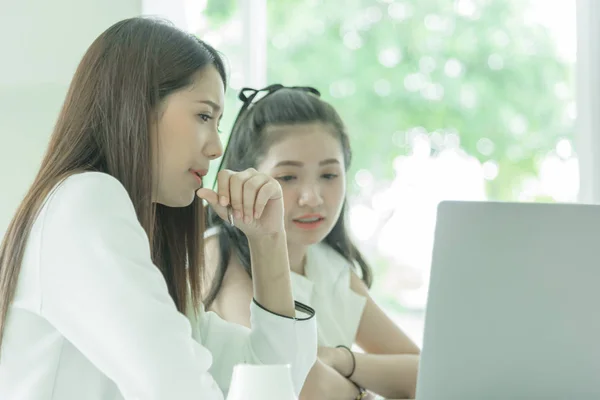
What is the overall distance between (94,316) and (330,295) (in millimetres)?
1127

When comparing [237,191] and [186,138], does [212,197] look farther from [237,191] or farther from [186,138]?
[186,138]

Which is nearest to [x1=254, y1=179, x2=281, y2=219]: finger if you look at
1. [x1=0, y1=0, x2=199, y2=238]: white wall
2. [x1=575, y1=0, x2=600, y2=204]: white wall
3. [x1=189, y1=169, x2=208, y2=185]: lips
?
[x1=189, y1=169, x2=208, y2=185]: lips

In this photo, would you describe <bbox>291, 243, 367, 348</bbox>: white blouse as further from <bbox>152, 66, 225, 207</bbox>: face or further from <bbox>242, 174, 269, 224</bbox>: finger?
<bbox>152, 66, 225, 207</bbox>: face

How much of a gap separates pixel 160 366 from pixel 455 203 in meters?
0.44

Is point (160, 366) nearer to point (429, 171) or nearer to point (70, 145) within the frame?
point (70, 145)

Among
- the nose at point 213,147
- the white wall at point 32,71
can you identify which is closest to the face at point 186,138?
the nose at point 213,147

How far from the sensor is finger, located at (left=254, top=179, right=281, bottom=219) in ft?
4.66

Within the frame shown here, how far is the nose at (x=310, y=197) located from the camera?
1.96m

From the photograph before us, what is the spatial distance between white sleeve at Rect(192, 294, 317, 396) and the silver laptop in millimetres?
379

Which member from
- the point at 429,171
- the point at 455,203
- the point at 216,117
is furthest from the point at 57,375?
the point at 429,171

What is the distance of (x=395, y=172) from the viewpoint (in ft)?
13.5

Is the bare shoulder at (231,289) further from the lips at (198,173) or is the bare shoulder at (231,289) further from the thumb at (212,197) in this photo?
the lips at (198,173)

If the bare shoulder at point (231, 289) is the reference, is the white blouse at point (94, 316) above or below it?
above

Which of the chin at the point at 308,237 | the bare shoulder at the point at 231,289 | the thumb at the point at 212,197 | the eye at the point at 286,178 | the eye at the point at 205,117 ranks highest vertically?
the eye at the point at 205,117
